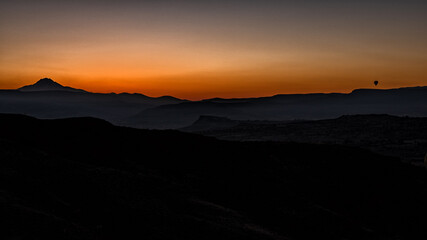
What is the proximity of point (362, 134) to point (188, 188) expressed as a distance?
83841 mm

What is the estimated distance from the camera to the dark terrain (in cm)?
7644

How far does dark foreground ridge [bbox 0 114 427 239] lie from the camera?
13.6 m

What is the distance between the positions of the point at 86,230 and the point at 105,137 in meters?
12.5

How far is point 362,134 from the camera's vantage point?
95.8m

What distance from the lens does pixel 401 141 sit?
269 ft

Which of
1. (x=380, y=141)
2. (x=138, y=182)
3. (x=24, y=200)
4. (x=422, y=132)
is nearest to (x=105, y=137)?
(x=138, y=182)

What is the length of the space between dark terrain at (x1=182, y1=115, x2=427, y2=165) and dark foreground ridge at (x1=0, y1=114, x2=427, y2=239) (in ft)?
139

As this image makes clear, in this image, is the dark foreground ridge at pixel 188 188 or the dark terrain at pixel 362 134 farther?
the dark terrain at pixel 362 134

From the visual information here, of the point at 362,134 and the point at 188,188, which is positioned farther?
the point at 362,134

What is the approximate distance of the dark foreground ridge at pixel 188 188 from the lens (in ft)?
44.8

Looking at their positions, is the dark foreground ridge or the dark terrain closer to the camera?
the dark foreground ridge

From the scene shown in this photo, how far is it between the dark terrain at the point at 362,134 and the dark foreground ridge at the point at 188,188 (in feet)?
139

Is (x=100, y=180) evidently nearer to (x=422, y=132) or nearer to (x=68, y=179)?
(x=68, y=179)

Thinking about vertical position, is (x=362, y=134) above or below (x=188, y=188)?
below
